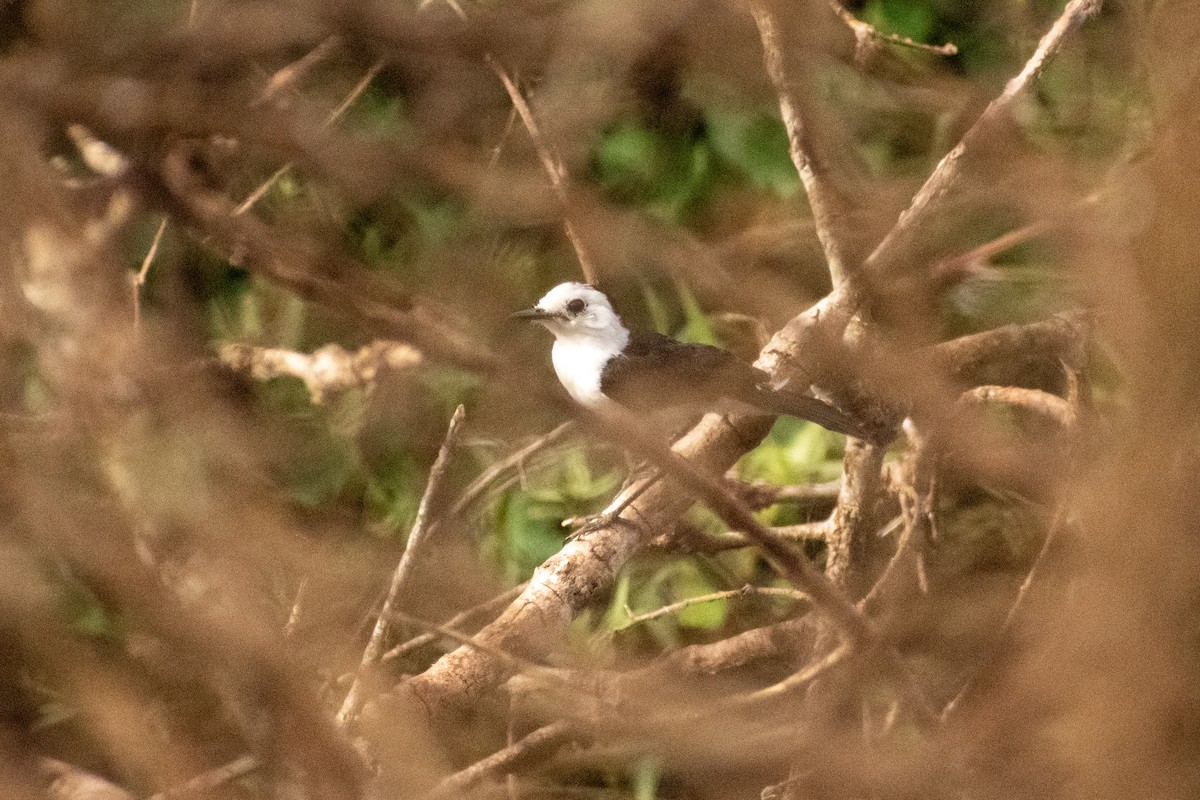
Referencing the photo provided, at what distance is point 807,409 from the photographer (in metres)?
2.63

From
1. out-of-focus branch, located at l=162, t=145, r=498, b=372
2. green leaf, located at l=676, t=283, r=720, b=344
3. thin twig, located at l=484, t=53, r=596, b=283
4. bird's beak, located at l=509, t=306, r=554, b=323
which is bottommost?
green leaf, located at l=676, t=283, r=720, b=344

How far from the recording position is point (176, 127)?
2.53 ft

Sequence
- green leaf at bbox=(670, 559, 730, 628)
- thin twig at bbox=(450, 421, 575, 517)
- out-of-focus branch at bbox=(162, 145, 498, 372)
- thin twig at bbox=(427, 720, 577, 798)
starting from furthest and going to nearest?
green leaf at bbox=(670, 559, 730, 628)
thin twig at bbox=(450, 421, 575, 517)
thin twig at bbox=(427, 720, 577, 798)
out-of-focus branch at bbox=(162, 145, 498, 372)

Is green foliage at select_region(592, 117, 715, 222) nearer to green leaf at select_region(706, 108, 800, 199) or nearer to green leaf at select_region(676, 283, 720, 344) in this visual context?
green leaf at select_region(706, 108, 800, 199)

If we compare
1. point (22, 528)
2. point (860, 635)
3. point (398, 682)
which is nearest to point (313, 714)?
point (22, 528)

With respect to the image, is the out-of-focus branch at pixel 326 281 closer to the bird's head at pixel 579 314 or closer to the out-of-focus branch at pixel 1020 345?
the out-of-focus branch at pixel 1020 345

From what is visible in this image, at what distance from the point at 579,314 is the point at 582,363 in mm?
151

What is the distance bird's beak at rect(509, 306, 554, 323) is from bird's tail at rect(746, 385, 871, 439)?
927 mm

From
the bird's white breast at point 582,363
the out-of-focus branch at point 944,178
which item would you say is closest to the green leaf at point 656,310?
the bird's white breast at point 582,363

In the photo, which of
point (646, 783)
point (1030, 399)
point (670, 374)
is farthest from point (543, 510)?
point (1030, 399)

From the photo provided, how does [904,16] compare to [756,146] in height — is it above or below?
above

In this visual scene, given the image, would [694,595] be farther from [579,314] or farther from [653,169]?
[653,169]

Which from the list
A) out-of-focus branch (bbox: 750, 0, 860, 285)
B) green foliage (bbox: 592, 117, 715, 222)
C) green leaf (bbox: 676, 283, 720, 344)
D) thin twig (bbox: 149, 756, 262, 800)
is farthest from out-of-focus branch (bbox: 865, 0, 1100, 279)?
green foliage (bbox: 592, 117, 715, 222)

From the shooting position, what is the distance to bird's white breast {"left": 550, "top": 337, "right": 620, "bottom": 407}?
3.33m
